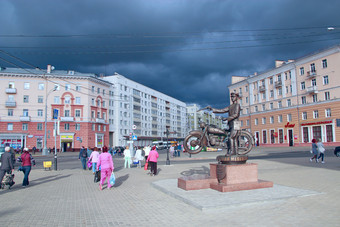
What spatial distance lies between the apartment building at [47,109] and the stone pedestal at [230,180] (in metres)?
49.7

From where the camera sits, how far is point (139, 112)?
8125 cm

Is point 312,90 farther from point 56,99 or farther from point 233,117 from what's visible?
point 56,99

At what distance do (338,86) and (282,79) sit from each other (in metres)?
12.7

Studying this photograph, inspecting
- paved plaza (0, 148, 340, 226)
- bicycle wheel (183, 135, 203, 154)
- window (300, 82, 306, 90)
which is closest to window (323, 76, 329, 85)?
window (300, 82, 306, 90)

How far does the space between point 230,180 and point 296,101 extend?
47110 mm

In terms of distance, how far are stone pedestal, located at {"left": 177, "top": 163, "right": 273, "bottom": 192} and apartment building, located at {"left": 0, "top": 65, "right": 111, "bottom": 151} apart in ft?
163

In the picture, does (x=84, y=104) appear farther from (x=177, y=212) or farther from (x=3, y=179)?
(x=177, y=212)

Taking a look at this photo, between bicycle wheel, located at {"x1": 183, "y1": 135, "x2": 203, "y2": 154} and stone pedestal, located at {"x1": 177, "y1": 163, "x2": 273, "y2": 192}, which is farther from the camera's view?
bicycle wheel, located at {"x1": 183, "y1": 135, "x2": 203, "y2": 154}

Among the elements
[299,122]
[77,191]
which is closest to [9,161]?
[77,191]

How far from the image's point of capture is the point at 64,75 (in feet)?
189

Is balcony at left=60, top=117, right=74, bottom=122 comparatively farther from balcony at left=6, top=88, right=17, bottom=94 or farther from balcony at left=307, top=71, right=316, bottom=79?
balcony at left=307, top=71, right=316, bottom=79

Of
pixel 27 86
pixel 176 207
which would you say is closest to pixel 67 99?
pixel 27 86

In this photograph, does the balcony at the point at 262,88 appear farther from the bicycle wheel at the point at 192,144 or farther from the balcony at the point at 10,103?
the bicycle wheel at the point at 192,144

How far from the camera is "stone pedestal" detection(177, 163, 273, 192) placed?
8790mm
